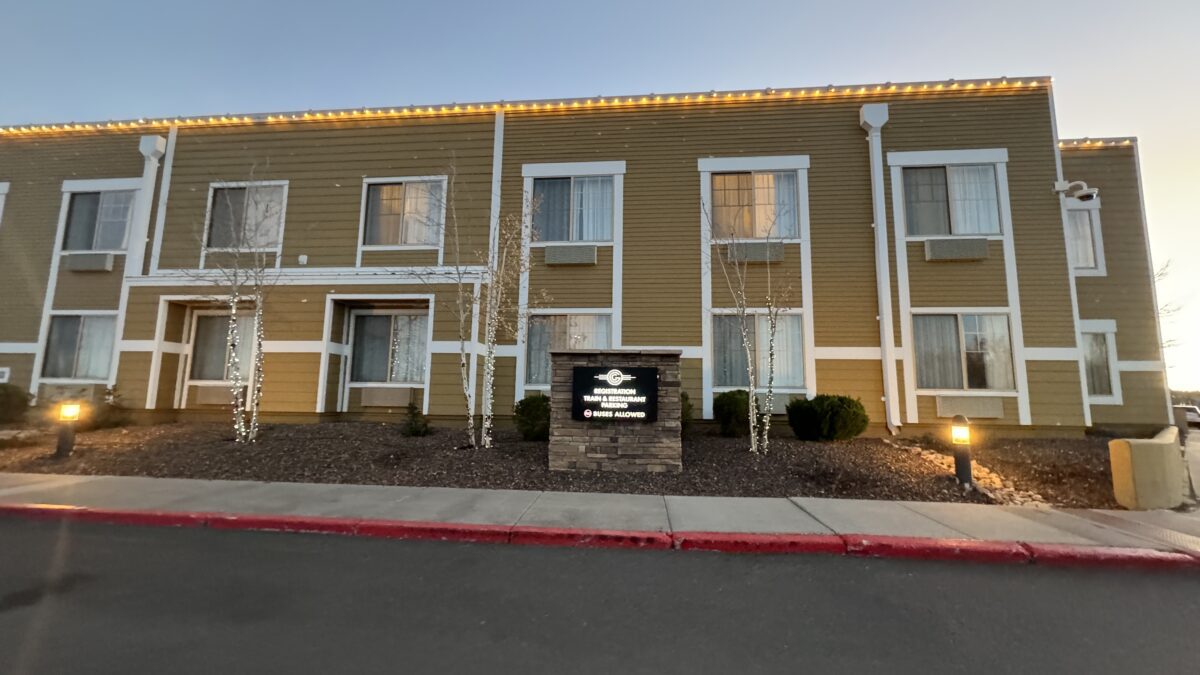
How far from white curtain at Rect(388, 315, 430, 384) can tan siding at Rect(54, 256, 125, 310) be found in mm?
6597

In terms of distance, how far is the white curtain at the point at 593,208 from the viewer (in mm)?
12500

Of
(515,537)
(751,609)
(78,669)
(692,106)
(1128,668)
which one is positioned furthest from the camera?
(692,106)

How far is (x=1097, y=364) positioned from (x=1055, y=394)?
3.37 meters

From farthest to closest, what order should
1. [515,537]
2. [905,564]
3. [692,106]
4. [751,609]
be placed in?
[692,106] → [515,537] → [905,564] → [751,609]

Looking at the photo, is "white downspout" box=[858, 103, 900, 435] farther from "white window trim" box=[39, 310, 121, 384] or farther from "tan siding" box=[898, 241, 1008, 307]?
"white window trim" box=[39, 310, 121, 384]

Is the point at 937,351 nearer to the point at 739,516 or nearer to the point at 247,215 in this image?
the point at 739,516

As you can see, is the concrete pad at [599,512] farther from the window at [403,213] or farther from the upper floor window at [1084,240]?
the upper floor window at [1084,240]

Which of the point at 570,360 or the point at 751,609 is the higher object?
the point at 570,360

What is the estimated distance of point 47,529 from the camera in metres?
5.68

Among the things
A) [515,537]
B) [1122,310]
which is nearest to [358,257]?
[515,537]

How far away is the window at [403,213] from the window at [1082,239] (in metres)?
15.5

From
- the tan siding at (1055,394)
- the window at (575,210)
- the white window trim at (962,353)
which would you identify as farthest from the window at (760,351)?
the tan siding at (1055,394)

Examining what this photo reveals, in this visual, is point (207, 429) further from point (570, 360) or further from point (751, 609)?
point (751, 609)

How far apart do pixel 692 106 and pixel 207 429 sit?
12.8 metres
